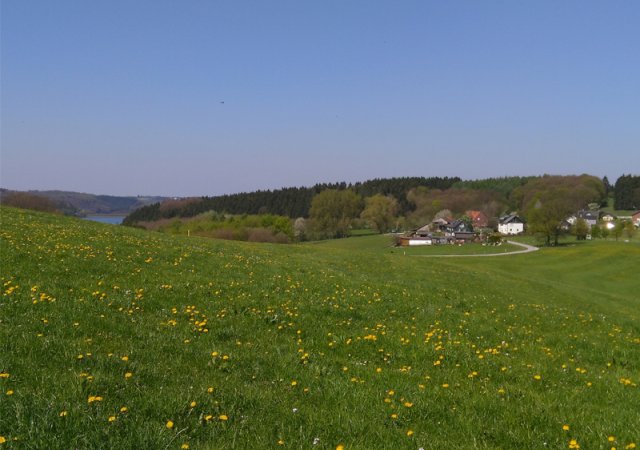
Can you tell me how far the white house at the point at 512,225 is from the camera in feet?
616

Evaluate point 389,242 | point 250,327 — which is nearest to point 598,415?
point 250,327

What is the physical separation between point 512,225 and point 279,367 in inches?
7839

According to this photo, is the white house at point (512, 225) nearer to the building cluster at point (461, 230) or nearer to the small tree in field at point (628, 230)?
the building cluster at point (461, 230)

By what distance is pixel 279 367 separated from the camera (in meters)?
8.74

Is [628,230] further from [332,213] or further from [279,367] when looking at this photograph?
[279,367]

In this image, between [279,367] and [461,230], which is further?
[461,230]

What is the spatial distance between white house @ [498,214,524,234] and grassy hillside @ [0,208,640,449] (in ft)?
611

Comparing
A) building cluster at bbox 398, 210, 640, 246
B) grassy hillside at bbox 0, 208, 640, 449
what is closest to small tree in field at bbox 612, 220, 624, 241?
building cluster at bbox 398, 210, 640, 246

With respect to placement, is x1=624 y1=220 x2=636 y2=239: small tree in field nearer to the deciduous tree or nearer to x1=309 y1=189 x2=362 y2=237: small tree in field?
the deciduous tree

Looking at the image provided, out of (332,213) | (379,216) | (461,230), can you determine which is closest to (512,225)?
(461,230)

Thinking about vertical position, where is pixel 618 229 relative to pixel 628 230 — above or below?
above

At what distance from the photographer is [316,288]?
1720 cm

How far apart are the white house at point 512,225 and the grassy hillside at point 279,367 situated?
186m

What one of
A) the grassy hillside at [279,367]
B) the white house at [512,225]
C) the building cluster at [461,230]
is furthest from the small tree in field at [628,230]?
the grassy hillside at [279,367]
